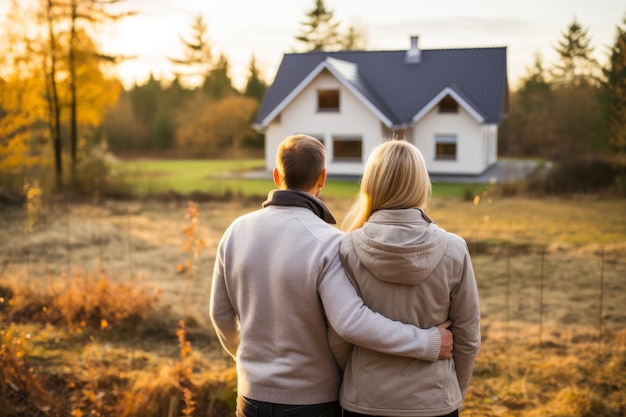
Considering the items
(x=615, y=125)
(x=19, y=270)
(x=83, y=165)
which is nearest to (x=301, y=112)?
(x=83, y=165)

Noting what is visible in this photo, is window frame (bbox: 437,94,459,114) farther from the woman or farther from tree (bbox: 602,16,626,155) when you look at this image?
the woman

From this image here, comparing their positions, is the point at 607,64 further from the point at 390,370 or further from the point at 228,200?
the point at 228,200

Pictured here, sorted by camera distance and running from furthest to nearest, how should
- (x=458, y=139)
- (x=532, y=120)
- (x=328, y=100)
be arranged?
(x=328, y=100) < (x=458, y=139) < (x=532, y=120)

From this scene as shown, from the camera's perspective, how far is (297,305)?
5.77ft

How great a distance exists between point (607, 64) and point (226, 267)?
4589 mm

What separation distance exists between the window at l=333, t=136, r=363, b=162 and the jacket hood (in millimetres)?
17494

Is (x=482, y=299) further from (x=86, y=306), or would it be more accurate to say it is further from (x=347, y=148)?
(x=347, y=148)

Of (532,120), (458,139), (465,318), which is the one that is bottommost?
(465,318)

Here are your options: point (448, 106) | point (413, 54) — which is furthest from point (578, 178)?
point (413, 54)

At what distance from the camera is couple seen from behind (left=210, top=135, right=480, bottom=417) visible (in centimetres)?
168

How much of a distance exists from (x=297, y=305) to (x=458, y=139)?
690 inches

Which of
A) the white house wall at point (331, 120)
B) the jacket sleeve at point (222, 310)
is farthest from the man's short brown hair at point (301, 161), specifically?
the white house wall at point (331, 120)

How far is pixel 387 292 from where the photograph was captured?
172cm

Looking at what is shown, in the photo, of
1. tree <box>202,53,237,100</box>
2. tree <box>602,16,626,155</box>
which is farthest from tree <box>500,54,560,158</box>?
tree <box>202,53,237,100</box>
